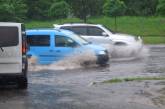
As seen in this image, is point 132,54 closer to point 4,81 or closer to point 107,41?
point 107,41

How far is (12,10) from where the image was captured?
58.9m

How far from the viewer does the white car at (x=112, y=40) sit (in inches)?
1120

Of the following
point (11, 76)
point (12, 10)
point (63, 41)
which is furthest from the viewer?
point (12, 10)

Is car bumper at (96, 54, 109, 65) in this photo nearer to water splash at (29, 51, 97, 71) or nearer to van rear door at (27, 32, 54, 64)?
water splash at (29, 51, 97, 71)

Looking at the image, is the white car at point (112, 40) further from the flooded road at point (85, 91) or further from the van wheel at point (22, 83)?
the van wheel at point (22, 83)

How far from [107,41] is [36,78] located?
9.87 m

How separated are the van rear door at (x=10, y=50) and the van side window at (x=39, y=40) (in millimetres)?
8606

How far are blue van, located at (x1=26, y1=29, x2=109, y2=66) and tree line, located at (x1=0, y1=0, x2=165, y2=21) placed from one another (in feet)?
105

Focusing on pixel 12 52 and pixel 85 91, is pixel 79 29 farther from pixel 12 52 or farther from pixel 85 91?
pixel 85 91

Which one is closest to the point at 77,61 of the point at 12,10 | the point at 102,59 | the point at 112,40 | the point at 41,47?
the point at 102,59

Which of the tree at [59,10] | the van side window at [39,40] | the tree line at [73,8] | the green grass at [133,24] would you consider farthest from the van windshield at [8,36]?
the tree at [59,10]

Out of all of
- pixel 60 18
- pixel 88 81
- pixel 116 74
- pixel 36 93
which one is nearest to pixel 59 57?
pixel 116 74

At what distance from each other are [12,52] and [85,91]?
6.72 feet

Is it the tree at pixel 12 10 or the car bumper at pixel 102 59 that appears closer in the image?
the car bumper at pixel 102 59
